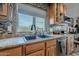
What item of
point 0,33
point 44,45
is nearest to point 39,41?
point 44,45

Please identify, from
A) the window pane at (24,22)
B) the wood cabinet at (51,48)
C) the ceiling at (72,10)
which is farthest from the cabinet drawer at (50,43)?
the ceiling at (72,10)

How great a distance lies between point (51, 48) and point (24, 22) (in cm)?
53

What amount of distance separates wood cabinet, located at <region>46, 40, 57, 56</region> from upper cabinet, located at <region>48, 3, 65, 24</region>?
29 cm

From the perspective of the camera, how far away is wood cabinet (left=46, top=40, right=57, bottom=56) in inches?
68.6

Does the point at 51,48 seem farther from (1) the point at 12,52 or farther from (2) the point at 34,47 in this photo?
(1) the point at 12,52

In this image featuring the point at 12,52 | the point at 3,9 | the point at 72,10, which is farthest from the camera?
the point at 72,10

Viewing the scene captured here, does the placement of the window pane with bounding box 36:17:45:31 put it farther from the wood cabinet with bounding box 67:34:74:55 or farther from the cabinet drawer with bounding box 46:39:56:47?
the wood cabinet with bounding box 67:34:74:55

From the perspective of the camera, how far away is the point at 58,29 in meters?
1.75

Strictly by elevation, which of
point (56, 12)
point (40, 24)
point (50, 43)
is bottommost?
point (50, 43)

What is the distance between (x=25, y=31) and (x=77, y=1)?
848mm

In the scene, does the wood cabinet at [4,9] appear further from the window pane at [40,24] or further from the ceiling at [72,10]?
the ceiling at [72,10]

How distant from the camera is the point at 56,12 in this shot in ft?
5.84

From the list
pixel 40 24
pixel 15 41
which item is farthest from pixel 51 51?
pixel 15 41

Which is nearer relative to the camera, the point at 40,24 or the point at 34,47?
the point at 34,47
